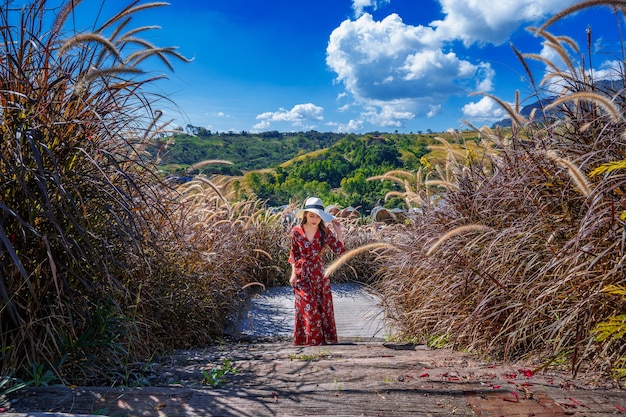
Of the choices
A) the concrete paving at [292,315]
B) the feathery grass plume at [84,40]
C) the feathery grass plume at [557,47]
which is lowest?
the concrete paving at [292,315]

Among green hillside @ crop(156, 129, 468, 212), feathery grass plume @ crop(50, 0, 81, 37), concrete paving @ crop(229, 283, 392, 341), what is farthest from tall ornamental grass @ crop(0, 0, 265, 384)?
concrete paving @ crop(229, 283, 392, 341)

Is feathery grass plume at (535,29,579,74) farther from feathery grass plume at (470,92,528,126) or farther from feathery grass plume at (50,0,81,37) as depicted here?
feathery grass plume at (50,0,81,37)

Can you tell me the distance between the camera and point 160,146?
4199mm

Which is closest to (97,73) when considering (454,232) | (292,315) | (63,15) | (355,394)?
(63,15)

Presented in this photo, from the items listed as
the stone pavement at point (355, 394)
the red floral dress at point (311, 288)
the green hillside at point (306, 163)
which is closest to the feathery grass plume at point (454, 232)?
the stone pavement at point (355, 394)

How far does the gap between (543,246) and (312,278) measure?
2.56 metres

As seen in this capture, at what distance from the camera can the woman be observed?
4.96 metres

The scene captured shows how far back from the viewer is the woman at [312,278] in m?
4.96

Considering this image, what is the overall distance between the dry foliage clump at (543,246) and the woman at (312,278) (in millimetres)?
975

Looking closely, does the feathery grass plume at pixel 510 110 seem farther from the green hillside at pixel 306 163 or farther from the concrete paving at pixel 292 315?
the green hillside at pixel 306 163

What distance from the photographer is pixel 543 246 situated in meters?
2.95

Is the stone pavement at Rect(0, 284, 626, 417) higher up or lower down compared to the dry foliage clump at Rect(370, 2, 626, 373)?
lower down

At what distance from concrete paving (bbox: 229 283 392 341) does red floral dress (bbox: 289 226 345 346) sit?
0.48 meters

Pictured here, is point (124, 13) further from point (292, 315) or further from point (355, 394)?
point (292, 315)
